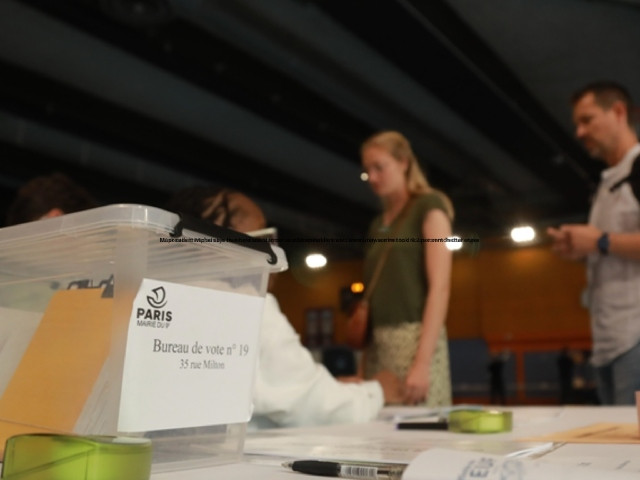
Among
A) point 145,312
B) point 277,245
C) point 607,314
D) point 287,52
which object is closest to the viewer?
point 145,312

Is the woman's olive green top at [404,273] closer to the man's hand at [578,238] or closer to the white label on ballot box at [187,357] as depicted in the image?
the man's hand at [578,238]

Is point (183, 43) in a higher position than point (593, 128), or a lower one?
higher

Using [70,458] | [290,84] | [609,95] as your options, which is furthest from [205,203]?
[290,84]

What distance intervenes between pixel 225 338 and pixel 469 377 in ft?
24.1

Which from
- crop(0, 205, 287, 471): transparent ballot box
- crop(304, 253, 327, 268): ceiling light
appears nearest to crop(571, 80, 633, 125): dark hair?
crop(304, 253, 327, 268): ceiling light

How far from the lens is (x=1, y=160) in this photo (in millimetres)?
4738

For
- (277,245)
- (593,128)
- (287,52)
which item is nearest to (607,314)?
(593,128)

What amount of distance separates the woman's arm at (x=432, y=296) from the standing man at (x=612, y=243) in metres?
0.25

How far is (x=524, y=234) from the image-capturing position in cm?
78

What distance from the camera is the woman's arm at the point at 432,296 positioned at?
4.67 feet

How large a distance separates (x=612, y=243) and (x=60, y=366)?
137 cm

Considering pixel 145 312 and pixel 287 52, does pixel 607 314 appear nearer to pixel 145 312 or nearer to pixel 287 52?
pixel 145 312

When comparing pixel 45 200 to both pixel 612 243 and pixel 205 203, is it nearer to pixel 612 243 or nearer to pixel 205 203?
pixel 205 203

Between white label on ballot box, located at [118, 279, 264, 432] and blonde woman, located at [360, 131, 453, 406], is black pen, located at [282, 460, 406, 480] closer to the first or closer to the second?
white label on ballot box, located at [118, 279, 264, 432]
